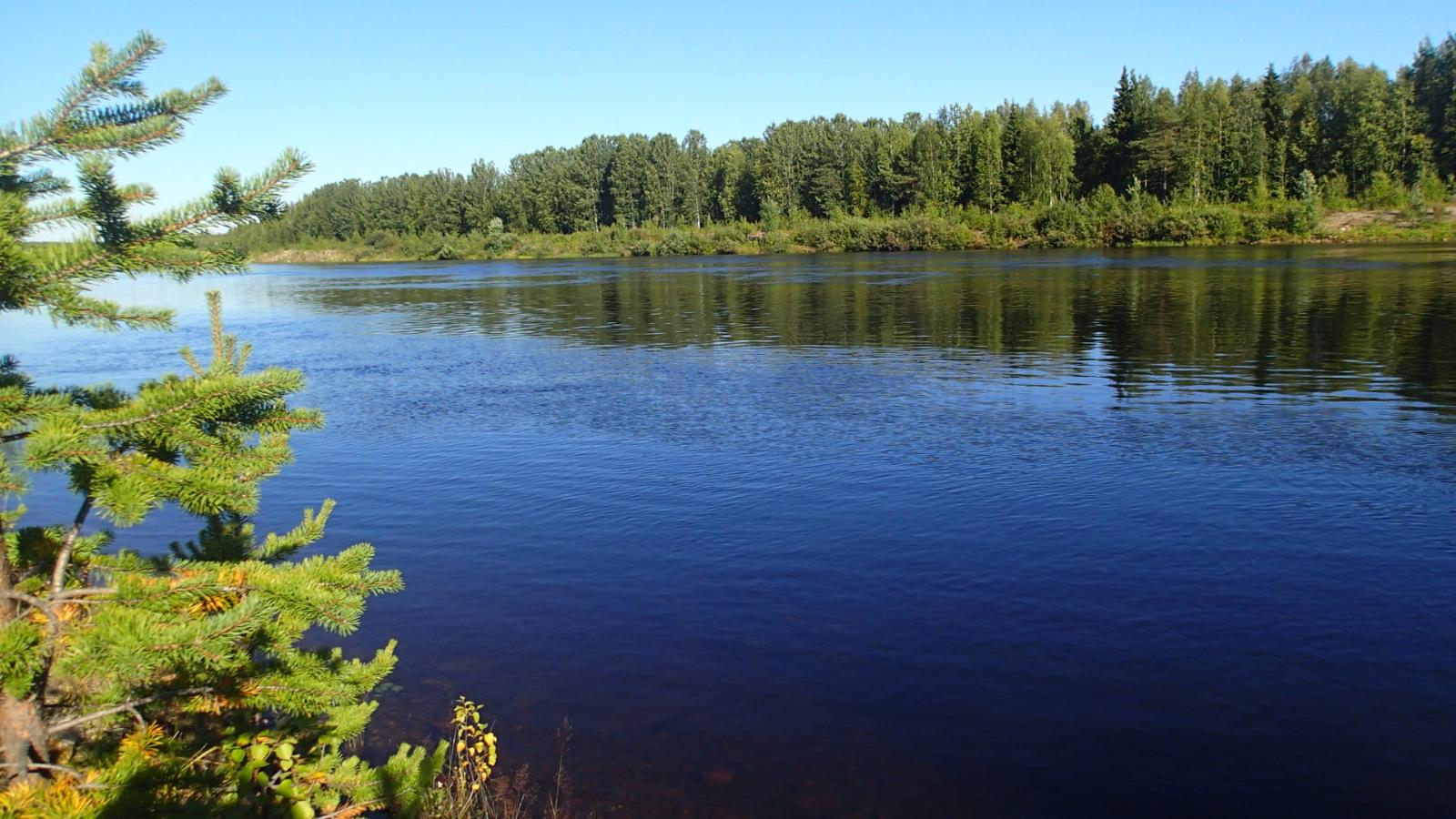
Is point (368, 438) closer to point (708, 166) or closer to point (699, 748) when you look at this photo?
point (699, 748)

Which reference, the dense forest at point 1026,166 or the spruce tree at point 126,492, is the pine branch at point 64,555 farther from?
the dense forest at point 1026,166

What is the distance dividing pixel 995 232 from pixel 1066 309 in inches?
2858

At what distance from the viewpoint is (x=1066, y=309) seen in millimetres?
48781

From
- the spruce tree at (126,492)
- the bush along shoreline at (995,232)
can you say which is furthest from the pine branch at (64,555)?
the bush along shoreline at (995,232)

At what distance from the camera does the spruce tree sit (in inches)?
157

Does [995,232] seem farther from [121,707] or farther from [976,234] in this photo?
[121,707]

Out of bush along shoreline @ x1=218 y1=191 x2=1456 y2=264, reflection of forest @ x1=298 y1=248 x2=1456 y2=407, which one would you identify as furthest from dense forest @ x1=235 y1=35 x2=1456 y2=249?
reflection of forest @ x1=298 y1=248 x2=1456 y2=407

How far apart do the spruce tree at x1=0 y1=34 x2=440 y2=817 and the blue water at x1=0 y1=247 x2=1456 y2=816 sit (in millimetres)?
5202

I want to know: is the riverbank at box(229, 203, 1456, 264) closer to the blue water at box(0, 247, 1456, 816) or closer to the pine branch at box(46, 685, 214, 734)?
the blue water at box(0, 247, 1456, 816)

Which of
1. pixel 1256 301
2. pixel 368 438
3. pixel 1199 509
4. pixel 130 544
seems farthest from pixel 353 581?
pixel 1256 301

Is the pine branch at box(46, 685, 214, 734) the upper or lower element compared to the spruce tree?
lower

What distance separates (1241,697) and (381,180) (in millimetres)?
207227

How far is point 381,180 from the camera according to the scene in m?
198

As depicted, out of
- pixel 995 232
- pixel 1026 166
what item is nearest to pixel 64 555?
pixel 995 232
